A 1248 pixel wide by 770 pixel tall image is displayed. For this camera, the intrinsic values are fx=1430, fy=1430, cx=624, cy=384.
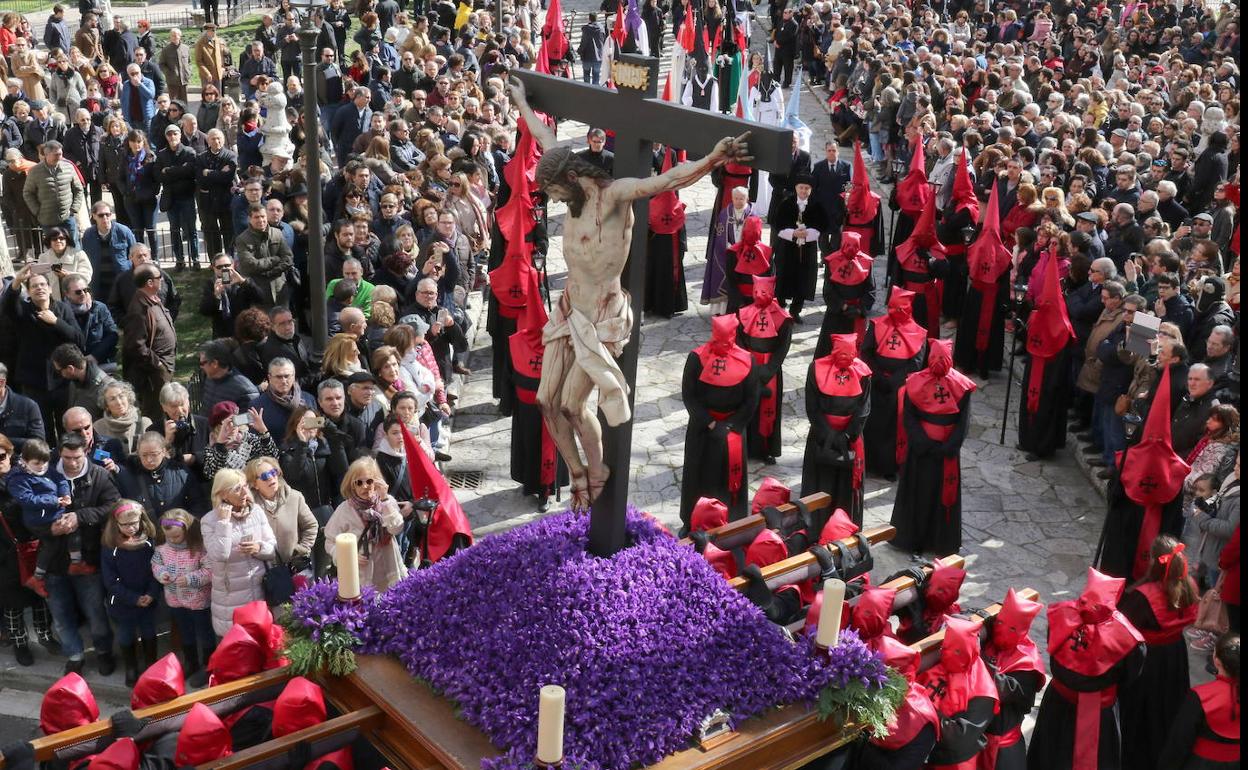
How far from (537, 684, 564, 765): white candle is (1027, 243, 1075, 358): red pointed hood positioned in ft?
25.6

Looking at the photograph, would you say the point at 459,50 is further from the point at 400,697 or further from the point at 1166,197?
the point at 400,697

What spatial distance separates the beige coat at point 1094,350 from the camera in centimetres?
1162

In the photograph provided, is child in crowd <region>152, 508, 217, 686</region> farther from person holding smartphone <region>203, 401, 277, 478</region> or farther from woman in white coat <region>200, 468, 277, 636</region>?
person holding smartphone <region>203, 401, 277, 478</region>

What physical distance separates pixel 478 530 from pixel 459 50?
14.2 metres

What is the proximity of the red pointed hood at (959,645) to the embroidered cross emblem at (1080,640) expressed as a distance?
2.41 feet

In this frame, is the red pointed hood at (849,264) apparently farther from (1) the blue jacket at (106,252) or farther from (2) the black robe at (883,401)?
(1) the blue jacket at (106,252)

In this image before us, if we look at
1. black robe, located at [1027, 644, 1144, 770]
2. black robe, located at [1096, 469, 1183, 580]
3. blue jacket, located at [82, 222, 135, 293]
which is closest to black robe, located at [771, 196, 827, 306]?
black robe, located at [1096, 469, 1183, 580]

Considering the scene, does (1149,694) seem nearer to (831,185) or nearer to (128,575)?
(128,575)

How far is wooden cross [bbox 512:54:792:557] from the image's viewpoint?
5.36 metres

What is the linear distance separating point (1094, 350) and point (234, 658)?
7.78 meters

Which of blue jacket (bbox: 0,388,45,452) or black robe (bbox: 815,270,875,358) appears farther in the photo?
black robe (bbox: 815,270,875,358)

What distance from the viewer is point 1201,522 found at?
9203mm

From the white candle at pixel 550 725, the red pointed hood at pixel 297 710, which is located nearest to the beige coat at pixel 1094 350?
the red pointed hood at pixel 297 710

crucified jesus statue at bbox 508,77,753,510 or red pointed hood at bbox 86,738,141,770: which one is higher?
crucified jesus statue at bbox 508,77,753,510
